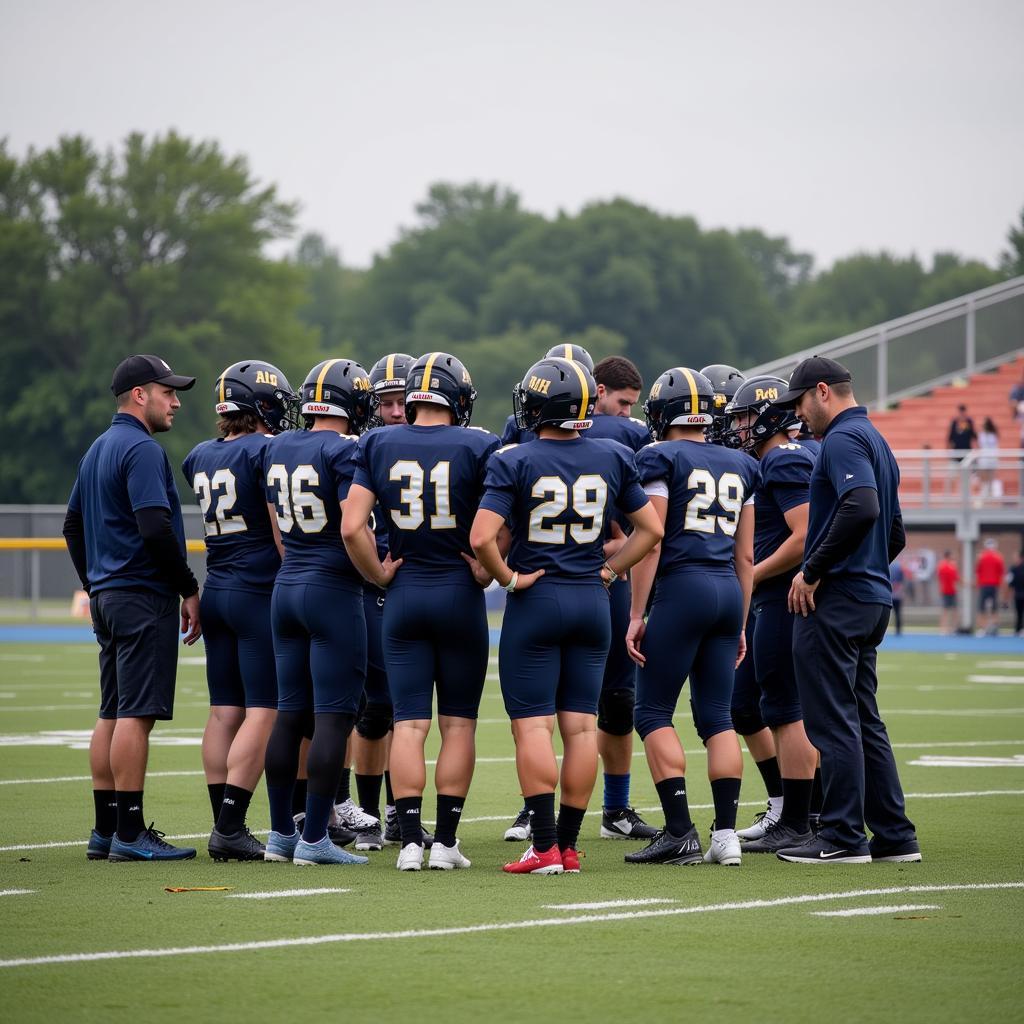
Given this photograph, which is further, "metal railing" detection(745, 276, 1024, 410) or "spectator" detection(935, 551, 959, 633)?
"metal railing" detection(745, 276, 1024, 410)

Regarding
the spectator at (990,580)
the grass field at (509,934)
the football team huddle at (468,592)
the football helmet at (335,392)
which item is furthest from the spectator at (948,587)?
the football helmet at (335,392)

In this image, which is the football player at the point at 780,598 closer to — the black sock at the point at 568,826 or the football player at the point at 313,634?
the black sock at the point at 568,826

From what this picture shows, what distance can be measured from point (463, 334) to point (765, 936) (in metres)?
70.8

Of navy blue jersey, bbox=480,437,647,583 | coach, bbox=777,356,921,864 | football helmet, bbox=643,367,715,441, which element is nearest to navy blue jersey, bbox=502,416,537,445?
football helmet, bbox=643,367,715,441

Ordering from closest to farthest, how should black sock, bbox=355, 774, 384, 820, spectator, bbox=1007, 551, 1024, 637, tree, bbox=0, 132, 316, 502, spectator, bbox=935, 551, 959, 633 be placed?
black sock, bbox=355, 774, 384, 820 < spectator, bbox=1007, 551, 1024, 637 < spectator, bbox=935, 551, 959, 633 < tree, bbox=0, 132, 316, 502

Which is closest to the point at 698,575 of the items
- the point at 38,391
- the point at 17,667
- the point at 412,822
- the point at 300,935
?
the point at 412,822

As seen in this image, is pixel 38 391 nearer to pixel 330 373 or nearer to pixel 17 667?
pixel 17 667

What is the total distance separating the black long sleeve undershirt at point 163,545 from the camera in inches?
325

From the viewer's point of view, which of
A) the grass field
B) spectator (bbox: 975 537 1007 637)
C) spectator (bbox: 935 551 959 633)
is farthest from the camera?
spectator (bbox: 935 551 959 633)

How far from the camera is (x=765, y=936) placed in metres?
6.34

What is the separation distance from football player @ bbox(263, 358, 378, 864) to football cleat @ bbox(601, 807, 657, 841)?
161cm

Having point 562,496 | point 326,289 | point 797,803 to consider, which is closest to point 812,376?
point 562,496

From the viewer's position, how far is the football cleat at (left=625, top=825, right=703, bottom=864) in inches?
324

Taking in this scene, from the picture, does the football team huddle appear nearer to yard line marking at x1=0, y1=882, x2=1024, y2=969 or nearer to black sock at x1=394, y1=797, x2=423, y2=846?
black sock at x1=394, y1=797, x2=423, y2=846
